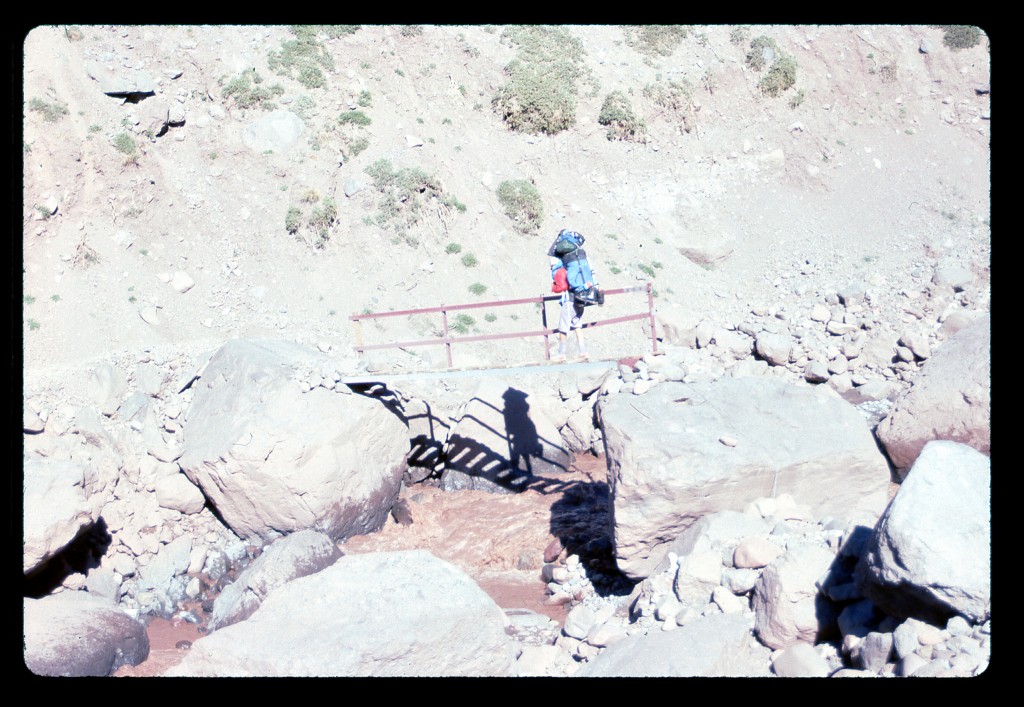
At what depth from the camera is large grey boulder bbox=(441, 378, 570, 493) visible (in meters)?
14.7

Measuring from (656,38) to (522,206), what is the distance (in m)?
9.15

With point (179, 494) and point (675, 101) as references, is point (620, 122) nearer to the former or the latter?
point (675, 101)

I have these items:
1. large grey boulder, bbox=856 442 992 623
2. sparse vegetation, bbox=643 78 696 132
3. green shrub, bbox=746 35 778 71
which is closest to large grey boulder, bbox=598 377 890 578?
large grey boulder, bbox=856 442 992 623

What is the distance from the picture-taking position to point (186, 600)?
11531 mm

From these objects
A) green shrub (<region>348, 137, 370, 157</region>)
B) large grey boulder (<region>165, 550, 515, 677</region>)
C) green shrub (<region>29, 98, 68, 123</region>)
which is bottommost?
large grey boulder (<region>165, 550, 515, 677</region>)

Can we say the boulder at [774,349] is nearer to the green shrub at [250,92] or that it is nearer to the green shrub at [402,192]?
the green shrub at [402,192]

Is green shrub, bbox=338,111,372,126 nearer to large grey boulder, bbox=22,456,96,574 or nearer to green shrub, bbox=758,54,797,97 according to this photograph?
green shrub, bbox=758,54,797,97

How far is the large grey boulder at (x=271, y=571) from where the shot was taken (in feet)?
34.7

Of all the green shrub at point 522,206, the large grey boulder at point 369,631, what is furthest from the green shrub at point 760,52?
the large grey boulder at point 369,631

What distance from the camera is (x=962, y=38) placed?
83.1ft

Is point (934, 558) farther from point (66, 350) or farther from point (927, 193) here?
point (927, 193)

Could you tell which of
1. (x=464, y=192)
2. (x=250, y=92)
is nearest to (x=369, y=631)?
(x=464, y=192)

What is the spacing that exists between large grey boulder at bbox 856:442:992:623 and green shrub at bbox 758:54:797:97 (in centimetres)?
2109

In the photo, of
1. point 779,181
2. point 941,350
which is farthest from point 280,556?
point 779,181
